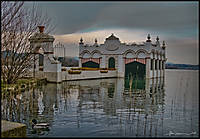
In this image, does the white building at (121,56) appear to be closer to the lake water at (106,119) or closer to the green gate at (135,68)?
the green gate at (135,68)

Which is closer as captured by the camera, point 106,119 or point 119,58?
point 106,119

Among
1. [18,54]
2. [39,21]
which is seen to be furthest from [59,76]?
[18,54]

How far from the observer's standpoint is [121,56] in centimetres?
3125

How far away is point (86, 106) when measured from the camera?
10023mm

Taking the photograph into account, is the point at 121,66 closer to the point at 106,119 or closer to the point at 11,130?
the point at 106,119

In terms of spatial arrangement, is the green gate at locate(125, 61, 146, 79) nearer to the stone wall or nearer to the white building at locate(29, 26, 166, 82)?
the white building at locate(29, 26, 166, 82)

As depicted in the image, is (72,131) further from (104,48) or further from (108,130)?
(104,48)

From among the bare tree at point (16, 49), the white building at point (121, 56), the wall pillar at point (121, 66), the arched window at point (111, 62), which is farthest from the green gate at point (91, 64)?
the bare tree at point (16, 49)

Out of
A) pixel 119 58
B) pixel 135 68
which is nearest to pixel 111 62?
pixel 119 58

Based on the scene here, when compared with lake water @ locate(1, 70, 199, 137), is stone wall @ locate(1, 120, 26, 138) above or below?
above

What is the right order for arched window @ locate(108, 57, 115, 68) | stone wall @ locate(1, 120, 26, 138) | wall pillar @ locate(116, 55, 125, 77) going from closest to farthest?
1. stone wall @ locate(1, 120, 26, 138)
2. wall pillar @ locate(116, 55, 125, 77)
3. arched window @ locate(108, 57, 115, 68)

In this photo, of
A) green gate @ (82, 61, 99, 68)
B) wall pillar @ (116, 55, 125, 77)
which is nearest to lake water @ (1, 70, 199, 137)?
wall pillar @ (116, 55, 125, 77)

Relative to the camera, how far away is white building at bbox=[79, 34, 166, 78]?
30.2 m

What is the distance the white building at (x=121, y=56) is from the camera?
99.1 ft
